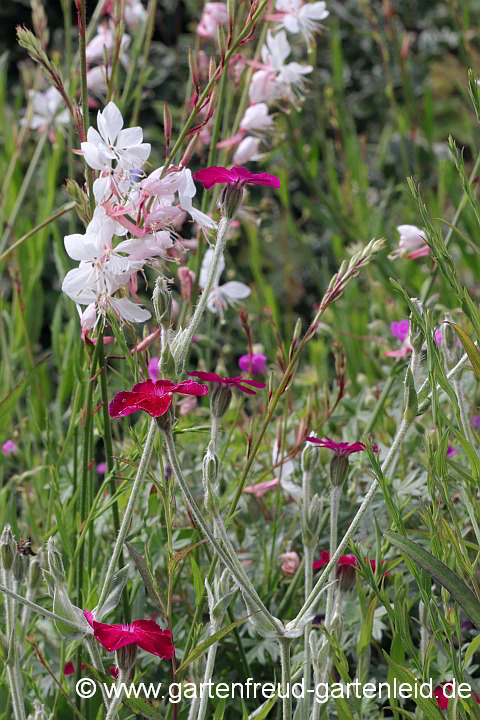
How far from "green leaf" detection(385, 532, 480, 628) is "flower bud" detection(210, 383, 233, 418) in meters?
0.18

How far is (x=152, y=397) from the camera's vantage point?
0.61 m

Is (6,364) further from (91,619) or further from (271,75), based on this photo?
(91,619)

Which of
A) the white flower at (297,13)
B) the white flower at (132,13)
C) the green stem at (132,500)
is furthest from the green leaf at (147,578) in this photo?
the white flower at (132,13)

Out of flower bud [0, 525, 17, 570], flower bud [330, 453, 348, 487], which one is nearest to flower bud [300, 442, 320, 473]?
flower bud [330, 453, 348, 487]

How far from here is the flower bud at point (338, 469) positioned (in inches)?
29.0

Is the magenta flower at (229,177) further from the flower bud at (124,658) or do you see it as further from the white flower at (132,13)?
the white flower at (132,13)

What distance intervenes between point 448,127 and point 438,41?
0.34 meters

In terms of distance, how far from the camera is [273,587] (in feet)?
3.27

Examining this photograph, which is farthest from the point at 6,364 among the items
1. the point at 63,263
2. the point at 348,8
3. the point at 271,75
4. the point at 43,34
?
the point at 348,8

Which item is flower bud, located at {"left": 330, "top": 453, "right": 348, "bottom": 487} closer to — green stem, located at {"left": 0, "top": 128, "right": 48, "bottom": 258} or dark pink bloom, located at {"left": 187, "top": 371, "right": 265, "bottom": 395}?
dark pink bloom, located at {"left": 187, "top": 371, "right": 265, "bottom": 395}

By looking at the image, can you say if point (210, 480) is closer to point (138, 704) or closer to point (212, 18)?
point (138, 704)

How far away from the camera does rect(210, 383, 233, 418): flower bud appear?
28.8 inches

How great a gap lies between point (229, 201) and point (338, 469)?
0.80ft

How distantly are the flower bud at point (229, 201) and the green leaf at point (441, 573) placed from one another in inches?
10.8
